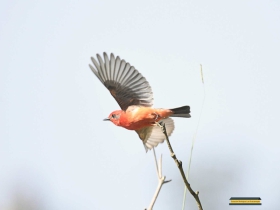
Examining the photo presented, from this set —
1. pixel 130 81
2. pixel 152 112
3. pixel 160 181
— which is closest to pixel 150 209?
pixel 160 181

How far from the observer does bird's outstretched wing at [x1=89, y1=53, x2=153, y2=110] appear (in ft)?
3.18

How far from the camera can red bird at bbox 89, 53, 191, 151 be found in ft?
3.11

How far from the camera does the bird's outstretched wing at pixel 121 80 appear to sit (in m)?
0.97

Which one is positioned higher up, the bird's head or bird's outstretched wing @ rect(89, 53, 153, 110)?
bird's outstretched wing @ rect(89, 53, 153, 110)

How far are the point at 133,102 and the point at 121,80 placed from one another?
7 cm

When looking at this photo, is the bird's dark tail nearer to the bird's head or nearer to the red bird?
the red bird

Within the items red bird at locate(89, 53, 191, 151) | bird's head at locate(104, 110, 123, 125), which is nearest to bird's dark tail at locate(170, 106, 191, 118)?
red bird at locate(89, 53, 191, 151)

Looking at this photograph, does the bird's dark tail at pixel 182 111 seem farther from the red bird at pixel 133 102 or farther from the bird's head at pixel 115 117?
the bird's head at pixel 115 117

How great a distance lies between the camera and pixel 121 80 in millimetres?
1039

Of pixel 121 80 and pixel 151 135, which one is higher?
pixel 121 80

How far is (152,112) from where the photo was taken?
940 mm

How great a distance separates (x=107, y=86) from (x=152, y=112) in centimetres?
12

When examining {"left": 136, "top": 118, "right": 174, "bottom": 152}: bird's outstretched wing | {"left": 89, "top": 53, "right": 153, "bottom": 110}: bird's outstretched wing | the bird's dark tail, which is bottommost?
{"left": 136, "top": 118, "right": 174, "bottom": 152}: bird's outstretched wing

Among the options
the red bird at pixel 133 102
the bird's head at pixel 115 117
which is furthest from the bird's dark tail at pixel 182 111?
the bird's head at pixel 115 117
